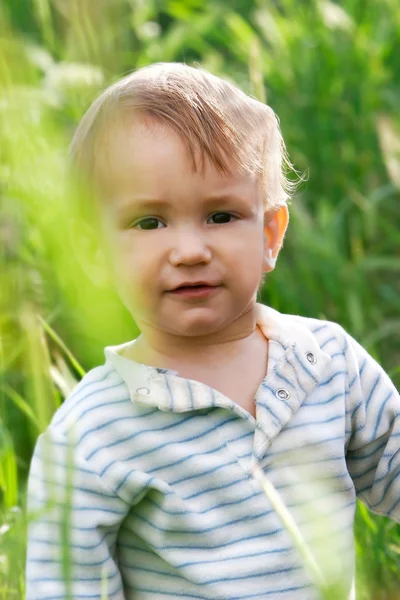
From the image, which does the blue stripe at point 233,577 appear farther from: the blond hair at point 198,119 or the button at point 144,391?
the blond hair at point 198,119

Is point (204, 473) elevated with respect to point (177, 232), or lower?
lower

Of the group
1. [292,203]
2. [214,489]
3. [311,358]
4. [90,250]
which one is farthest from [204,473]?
[292,203]

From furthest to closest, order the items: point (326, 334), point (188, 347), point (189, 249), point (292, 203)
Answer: point (292, 203), point (326, 334), point (188, 347), point (189, 249)

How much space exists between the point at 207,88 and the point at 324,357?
14.7 inches

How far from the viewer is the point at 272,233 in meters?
1.43

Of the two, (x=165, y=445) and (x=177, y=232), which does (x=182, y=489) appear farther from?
(x=177, y=232)

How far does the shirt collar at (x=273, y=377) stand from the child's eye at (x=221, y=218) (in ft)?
0.57

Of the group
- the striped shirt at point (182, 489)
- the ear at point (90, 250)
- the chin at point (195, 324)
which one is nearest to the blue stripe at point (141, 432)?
the striped shirt at point (182, 489)

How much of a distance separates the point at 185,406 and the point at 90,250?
26 cm

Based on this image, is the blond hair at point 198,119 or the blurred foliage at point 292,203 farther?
the blurred foliage at point 292,203

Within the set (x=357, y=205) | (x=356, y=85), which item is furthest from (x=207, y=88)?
(x=356, y=85)

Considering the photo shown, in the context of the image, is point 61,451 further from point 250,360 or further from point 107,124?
point 107,124

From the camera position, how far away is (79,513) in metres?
1.26

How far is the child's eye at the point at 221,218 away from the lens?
1.29m
